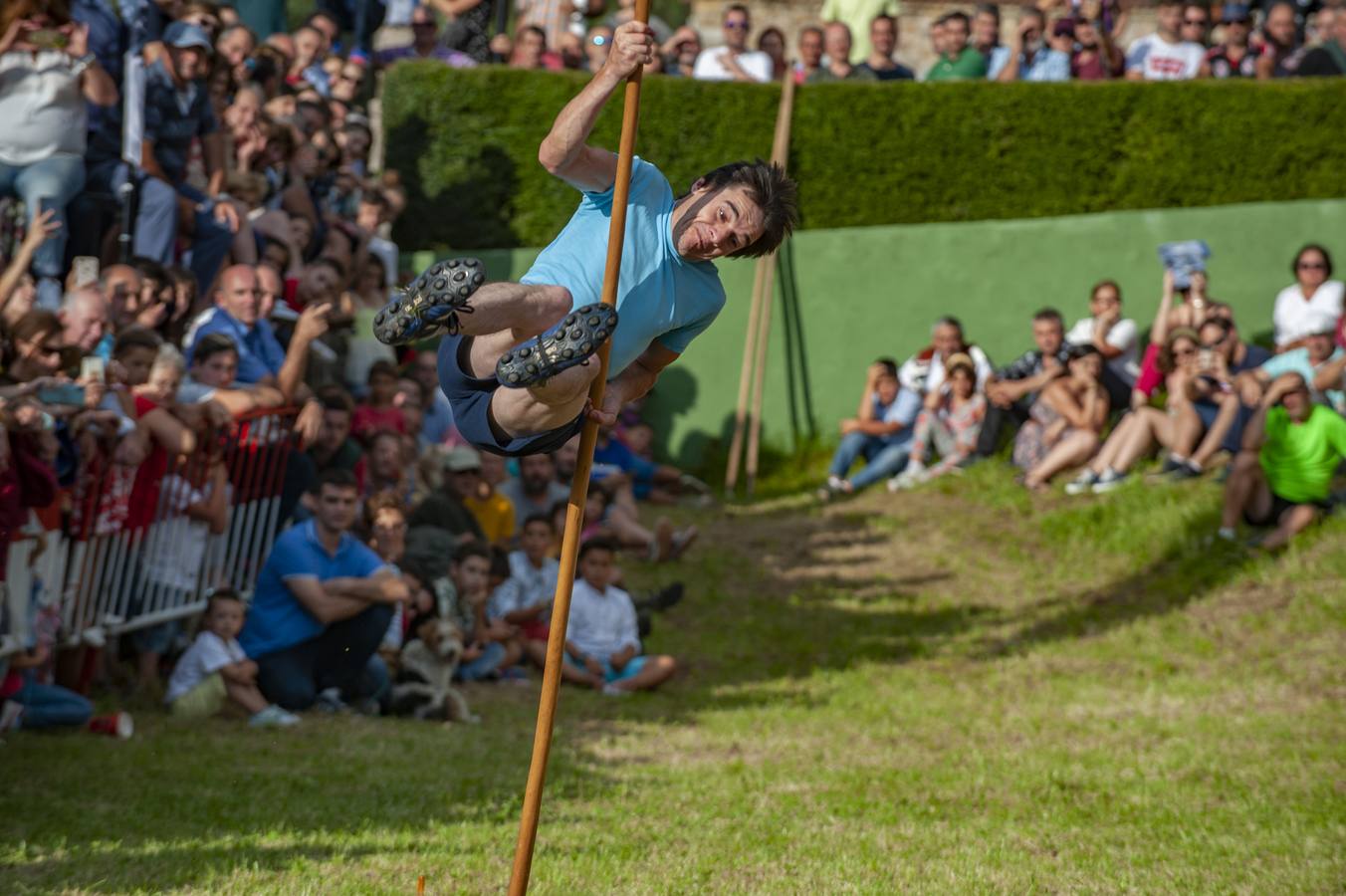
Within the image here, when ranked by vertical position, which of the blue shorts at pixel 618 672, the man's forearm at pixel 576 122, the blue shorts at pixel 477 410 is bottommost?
the blue shorts at pixel 618 672

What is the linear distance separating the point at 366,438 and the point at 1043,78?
885 cm

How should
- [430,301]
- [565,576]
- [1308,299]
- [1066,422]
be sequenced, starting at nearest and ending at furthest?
1. [430,301]
2. [565,576]
3. [1066,422]
4. [1308,299]

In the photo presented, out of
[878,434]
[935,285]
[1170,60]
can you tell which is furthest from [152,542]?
[1170,60]

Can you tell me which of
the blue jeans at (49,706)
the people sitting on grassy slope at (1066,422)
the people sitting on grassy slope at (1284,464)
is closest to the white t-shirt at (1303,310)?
the people sitting on grassy slope at (1066,422)

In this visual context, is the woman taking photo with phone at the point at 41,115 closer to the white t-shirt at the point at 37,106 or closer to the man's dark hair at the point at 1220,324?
the white t-shirt at the point at 37,106

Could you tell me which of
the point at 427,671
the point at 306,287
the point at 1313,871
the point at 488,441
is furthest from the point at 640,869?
the point at 306,287

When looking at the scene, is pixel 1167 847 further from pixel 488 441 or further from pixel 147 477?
pixel 147 477

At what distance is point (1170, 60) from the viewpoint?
17.3 m

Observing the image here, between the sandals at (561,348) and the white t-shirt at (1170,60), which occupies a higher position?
the white t-shirt at (1170,60)

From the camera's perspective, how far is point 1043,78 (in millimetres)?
16844

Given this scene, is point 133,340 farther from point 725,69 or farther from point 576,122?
point 725,69

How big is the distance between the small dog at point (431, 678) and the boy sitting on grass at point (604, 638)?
114 centimetres

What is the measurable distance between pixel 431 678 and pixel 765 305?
7607mm

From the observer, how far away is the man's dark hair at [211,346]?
367 inches
